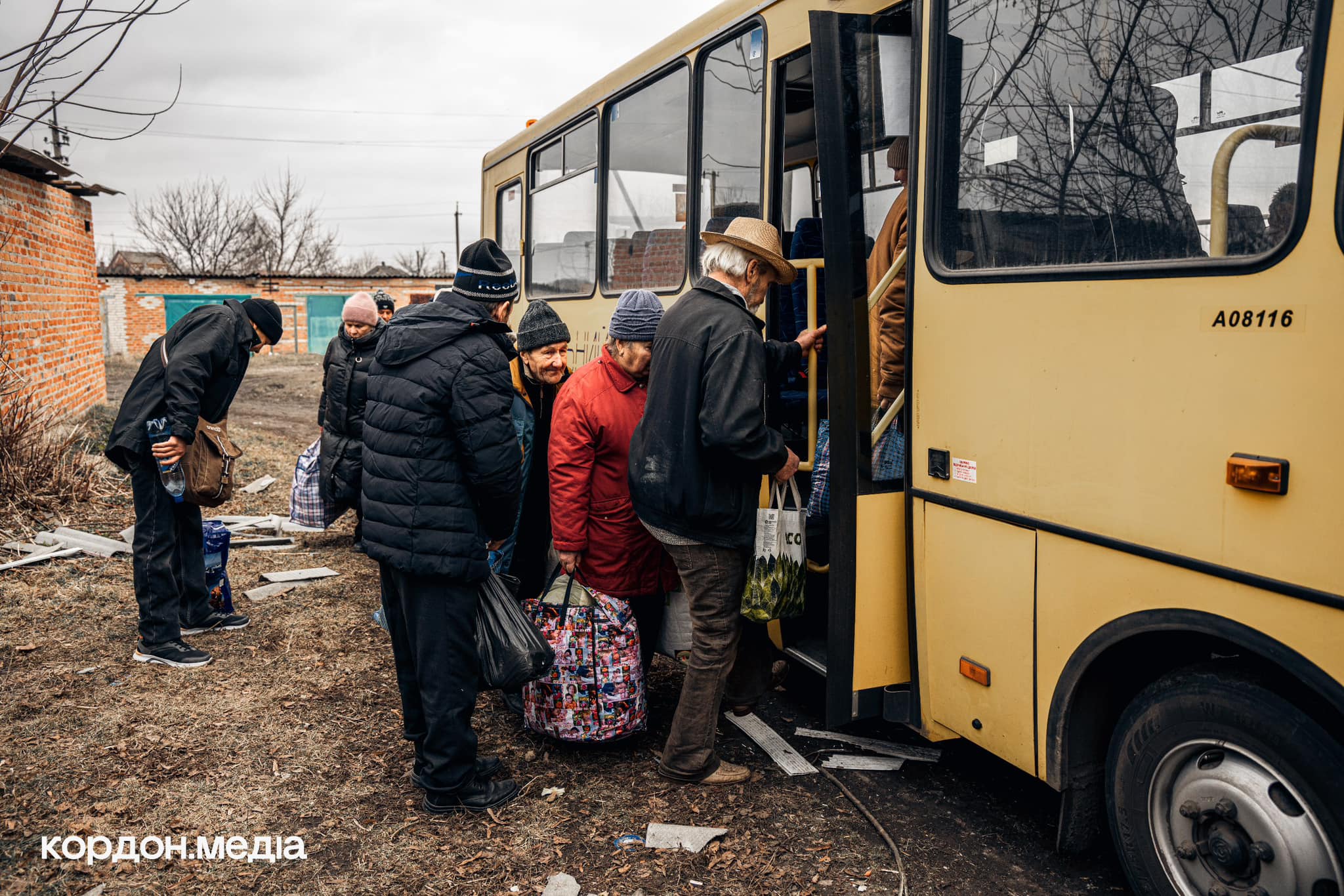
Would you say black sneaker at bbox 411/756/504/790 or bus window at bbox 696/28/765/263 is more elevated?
bus window at bbox 696/28/765/263

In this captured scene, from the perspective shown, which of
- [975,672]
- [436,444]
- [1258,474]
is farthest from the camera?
[436,444]

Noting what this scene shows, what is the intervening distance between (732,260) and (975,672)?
1677 mm

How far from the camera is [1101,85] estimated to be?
2.63 m

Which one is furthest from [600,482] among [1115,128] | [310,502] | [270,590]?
[310,502]

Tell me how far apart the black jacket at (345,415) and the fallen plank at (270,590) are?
0.66m

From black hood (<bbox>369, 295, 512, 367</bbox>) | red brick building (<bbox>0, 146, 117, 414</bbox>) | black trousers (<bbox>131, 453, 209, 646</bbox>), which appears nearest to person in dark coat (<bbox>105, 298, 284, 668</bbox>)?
black trousers (<bbox>131, 453, 209, 646</bbox>)

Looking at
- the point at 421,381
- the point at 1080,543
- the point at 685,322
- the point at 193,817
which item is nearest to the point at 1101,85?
the point at 1080,543

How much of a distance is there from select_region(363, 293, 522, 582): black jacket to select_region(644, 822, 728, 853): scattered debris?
1113mm

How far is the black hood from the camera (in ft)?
10.9

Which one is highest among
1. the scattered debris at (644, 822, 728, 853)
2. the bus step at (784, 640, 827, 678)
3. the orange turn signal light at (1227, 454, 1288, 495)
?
the orange turn signal light at (1227, 454, 1288, 495)

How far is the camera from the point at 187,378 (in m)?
4.83

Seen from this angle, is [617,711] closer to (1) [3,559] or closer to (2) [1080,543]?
(2) [1080,543]

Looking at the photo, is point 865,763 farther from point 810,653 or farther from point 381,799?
point 381,799

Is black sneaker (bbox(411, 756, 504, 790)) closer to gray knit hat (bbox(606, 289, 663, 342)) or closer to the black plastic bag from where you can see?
the black plastic bag
